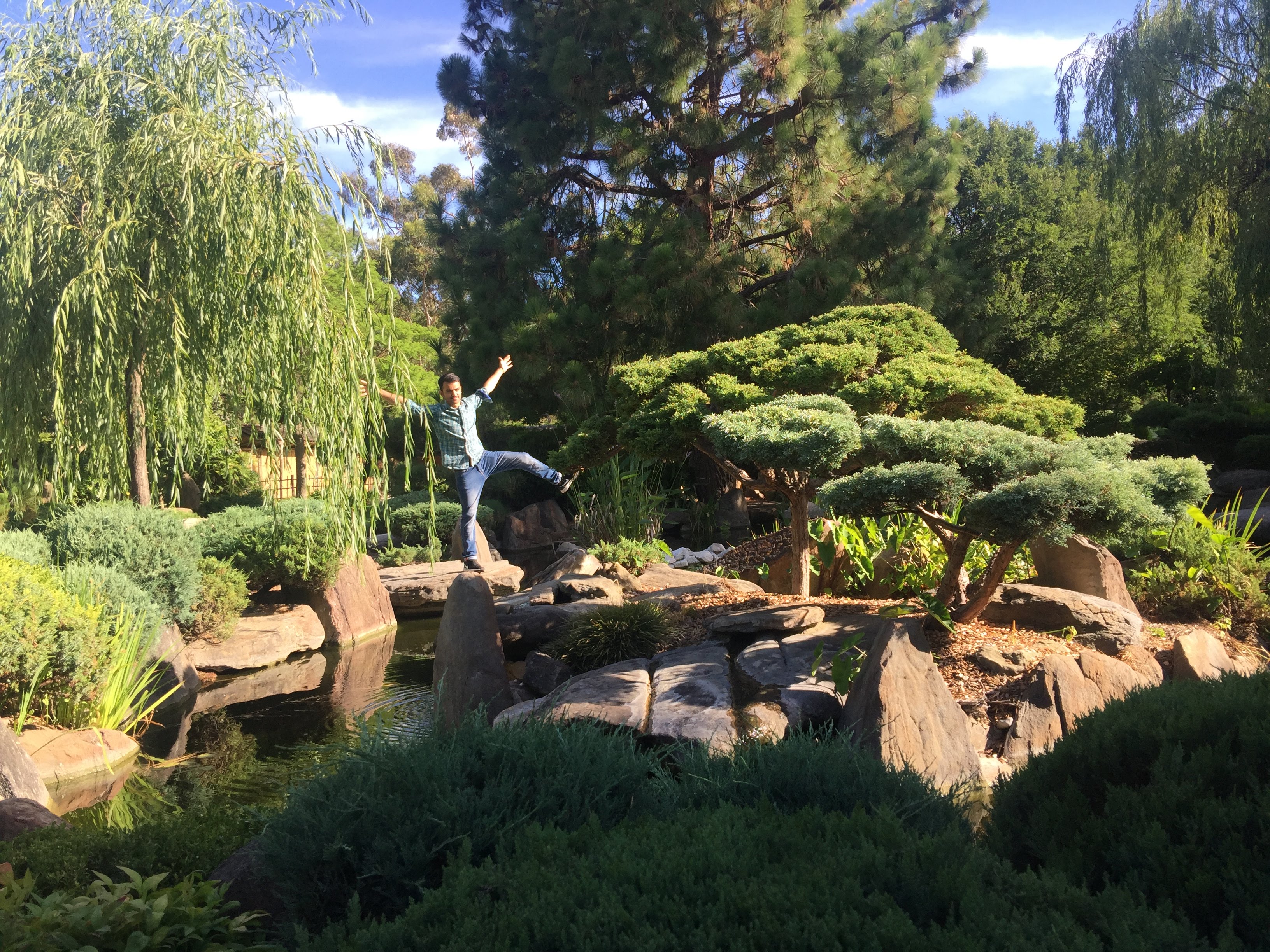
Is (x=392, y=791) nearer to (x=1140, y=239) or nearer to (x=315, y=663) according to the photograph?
(x=315, y=663)

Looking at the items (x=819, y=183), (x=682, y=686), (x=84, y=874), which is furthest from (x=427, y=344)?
(x=84, y=874)

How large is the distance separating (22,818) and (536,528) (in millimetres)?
10196

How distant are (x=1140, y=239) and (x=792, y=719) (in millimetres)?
11116

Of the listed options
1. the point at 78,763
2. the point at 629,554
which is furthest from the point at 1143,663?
the point at 78,763

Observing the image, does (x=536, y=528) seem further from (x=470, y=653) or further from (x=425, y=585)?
(x=470, y=653)

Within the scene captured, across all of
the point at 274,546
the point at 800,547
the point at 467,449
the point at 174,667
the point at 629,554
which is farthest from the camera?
the point at 629,554

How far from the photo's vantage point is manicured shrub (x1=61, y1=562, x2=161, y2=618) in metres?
6.04

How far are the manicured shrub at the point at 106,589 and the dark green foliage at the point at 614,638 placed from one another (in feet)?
9.63

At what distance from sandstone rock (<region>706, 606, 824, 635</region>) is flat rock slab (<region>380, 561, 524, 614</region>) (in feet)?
15.5

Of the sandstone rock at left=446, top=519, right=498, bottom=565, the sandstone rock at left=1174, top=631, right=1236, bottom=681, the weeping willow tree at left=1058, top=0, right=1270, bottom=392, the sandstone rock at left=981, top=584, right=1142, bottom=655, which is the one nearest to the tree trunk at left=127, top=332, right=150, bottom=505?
the sandstone rock at left=446, top=519, right=498, bottom=565

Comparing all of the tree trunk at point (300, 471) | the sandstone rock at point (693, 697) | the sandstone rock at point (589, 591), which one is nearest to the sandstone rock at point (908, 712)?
the sandstone rock at point (693, 697)

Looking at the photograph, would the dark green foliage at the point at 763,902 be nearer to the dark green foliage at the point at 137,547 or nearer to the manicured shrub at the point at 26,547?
the manicured shrub at the point at 26,547

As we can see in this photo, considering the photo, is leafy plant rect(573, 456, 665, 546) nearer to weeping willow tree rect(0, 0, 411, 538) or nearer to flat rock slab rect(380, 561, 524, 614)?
flat rock slab rect(380, 561, 524, 614)

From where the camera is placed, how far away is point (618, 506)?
1201cm
